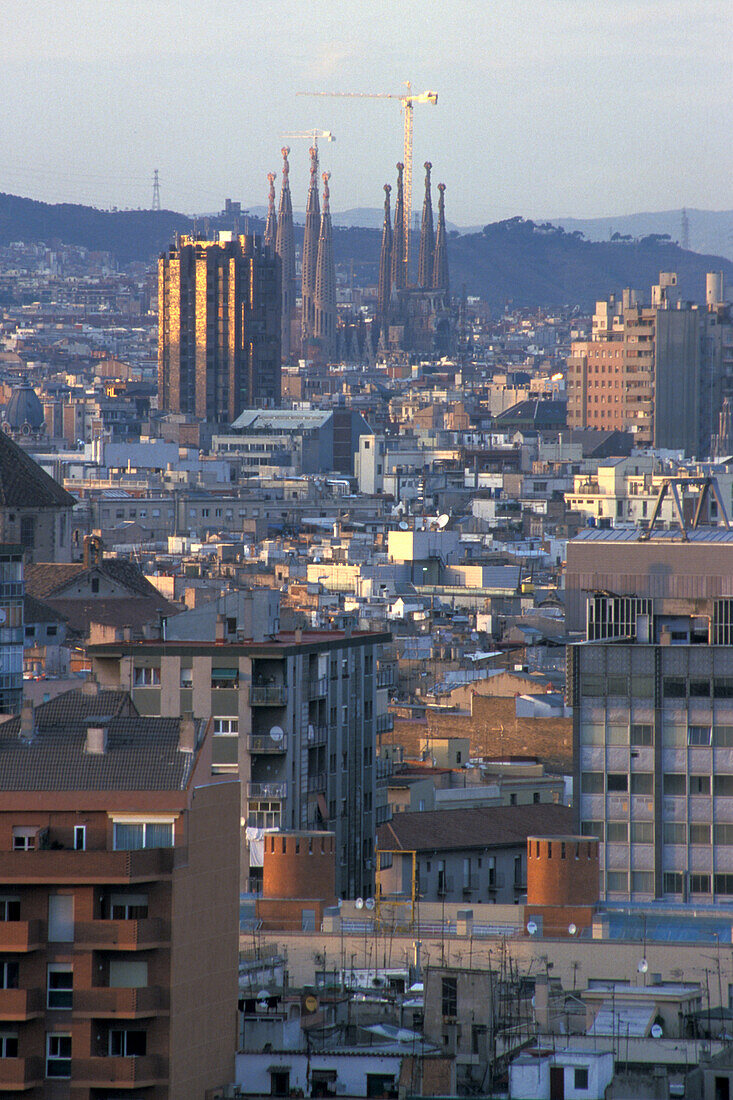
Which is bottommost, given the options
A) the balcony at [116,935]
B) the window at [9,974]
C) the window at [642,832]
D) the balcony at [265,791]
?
the window at [642,832]

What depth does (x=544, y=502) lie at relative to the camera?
433 feet

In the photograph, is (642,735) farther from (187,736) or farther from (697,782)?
(187,736)

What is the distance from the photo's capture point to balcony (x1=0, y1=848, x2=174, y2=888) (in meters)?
21.9

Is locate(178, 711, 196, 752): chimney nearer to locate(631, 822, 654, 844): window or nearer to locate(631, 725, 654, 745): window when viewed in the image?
locate(631, 822, 654, 844): window

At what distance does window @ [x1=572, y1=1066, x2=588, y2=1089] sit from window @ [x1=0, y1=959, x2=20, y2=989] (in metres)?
4.44

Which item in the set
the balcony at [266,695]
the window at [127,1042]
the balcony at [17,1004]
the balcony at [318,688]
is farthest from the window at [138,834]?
the balcony at [318,688]

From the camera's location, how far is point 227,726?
120ft

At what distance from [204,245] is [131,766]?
16676 centimetres

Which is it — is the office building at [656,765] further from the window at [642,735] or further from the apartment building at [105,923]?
the apartment building at [105,923]

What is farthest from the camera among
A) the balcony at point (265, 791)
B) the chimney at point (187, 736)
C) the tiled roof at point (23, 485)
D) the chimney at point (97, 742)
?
the tiled roof at point (23, 485)

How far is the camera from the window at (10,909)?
2209 cm

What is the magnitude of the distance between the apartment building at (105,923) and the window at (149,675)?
14.5 m

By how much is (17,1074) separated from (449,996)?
460 centimetres

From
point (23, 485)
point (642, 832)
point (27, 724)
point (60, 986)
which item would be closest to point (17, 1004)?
point (60, 986)
